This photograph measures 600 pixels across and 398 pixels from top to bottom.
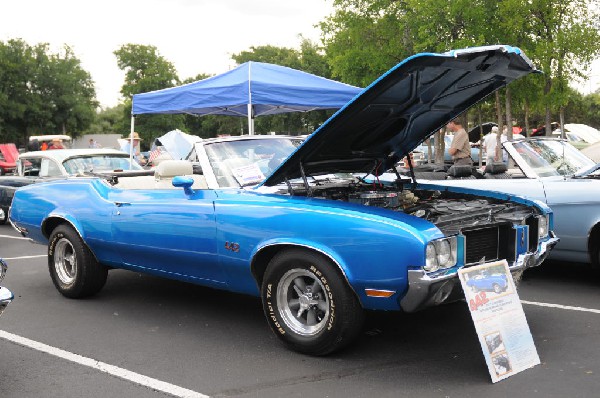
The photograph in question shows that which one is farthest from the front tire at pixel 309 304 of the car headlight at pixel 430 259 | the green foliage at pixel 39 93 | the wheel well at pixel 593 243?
the green foliage at pixel 39 93

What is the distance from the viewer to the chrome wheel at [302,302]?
419cm

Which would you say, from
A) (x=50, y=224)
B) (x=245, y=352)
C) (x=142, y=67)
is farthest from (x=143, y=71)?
(x=245, y=352)

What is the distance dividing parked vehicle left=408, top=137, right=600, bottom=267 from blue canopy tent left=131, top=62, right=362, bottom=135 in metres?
4.54

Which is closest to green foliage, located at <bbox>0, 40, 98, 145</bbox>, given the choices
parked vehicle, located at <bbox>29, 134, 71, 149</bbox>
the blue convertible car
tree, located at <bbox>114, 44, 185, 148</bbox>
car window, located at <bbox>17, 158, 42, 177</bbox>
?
tree, located at <bbox>114, 44, 185, 148</bbox>

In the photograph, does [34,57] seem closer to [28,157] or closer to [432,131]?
[28,157]

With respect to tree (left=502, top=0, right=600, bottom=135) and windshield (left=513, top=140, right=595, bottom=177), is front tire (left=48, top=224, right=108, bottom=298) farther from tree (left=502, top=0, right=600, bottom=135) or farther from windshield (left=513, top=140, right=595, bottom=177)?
tree (left=502, top=0, right=600, bottom=135)

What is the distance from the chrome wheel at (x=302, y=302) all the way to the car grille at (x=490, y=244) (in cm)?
103

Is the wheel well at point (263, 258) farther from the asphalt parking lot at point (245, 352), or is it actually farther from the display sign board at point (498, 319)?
the display sign board at point (498, 319)

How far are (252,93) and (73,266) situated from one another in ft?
18.3

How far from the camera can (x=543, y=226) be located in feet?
15.5

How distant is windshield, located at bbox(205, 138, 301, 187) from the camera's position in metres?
4.98

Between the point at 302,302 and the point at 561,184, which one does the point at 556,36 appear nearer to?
the point at 561,184

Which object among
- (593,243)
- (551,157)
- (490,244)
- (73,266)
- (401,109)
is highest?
(401,109)

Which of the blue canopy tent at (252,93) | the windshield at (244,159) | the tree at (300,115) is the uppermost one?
the tree at (300,115)
